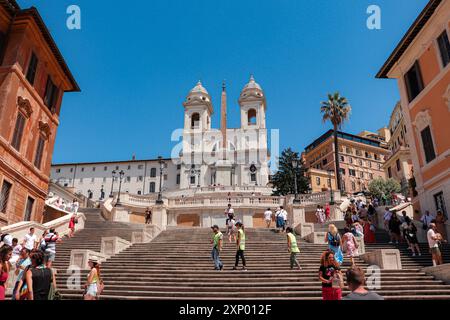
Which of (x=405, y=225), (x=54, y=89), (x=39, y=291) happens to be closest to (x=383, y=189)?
(x=405, y=225)

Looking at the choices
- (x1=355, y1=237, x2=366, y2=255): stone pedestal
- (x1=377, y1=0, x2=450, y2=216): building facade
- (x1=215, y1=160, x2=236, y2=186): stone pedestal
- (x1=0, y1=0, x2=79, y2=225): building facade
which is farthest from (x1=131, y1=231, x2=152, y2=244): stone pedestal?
(x1=215, y1=160, x2=236, y2=186): stone pedestal

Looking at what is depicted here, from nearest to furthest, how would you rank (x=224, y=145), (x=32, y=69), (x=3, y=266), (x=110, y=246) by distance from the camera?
Result: 1. (x=3, y=266)
2. (x=110, y=246)
3. (x=32, y=69)
4. (x=224, y=145)

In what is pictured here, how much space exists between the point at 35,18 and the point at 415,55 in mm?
22696

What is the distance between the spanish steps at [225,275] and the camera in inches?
385

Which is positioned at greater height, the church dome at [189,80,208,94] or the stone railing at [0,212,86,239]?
the church dome at [189,80,208,94]

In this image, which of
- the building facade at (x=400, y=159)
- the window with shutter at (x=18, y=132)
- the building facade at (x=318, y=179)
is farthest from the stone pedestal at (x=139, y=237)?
the building facade at (x=318, y=179)

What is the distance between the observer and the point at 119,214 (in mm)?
30234

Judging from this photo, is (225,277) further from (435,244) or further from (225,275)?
(435,244)

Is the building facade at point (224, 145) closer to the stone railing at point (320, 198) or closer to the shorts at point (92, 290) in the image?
the stone railing at point (320, 198)

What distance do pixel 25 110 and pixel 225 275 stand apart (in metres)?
A: 16.1

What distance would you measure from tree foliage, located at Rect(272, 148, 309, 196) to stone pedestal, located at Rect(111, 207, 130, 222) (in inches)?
913

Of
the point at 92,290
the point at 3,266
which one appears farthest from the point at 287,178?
the point at 3,266

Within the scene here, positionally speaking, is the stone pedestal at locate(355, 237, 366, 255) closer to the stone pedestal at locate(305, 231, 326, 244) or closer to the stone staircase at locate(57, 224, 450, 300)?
the stone staircase at locate(57, 224, 450, 300)

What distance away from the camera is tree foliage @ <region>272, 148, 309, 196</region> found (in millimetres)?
46906
